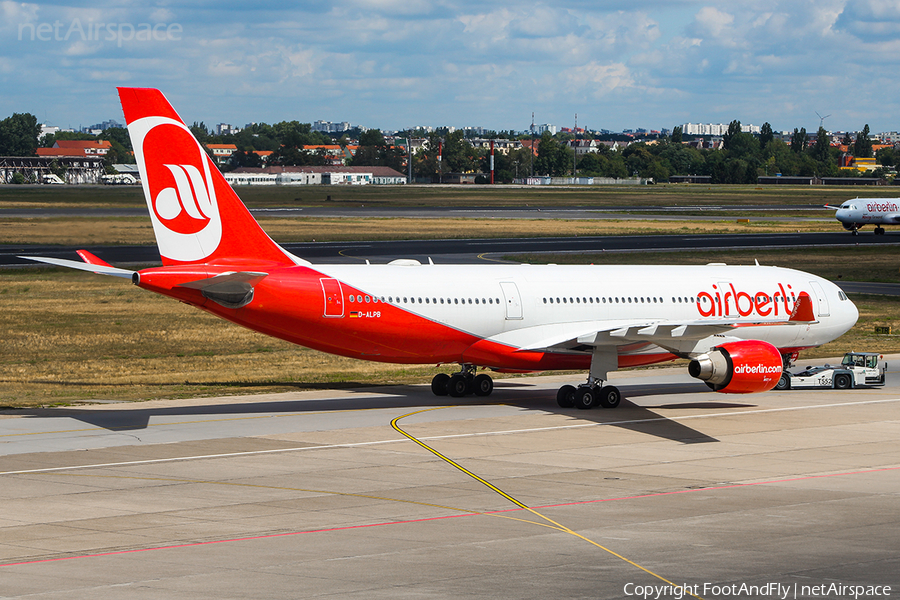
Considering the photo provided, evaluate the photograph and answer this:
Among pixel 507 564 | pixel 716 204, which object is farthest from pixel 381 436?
pixel 716 204

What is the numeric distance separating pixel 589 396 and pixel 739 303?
7.78 metres

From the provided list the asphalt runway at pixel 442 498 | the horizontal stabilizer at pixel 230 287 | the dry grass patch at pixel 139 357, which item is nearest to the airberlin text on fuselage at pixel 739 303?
the asphalt runway at pixel 442 498

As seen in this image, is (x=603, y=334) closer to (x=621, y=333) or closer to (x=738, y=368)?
(x=621, y=333)

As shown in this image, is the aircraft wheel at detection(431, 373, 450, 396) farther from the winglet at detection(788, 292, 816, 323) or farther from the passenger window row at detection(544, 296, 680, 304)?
the winglet at detection(788, 292, 816, 323)

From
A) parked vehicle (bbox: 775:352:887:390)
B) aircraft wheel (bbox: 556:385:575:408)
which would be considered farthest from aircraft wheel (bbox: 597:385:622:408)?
parked vehicle (bbox: 775:352:887:390)

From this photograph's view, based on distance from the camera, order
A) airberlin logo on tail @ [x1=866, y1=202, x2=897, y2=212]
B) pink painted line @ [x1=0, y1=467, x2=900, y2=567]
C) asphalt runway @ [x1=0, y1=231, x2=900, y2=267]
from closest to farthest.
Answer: pink painted line @ [x1=0, y1=467, x2=900, y2=567]
asphalt runway @ [x1=0, y1=231, x2=900, y2=267]
airberlin logo on tail @ [x1=866, y1=202, x2=897, y2=212]

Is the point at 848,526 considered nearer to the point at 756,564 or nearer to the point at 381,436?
the point at 756,564

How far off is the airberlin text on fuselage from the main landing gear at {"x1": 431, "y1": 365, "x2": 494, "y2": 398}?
8.22 m

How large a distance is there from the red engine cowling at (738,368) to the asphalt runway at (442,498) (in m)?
1.31

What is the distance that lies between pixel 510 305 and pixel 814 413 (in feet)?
Answer: 34.9

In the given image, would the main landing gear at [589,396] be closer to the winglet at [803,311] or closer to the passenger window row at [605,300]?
the passenger window row at [605,300]

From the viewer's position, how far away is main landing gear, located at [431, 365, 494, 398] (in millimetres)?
37938

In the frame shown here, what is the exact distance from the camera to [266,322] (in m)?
32.3

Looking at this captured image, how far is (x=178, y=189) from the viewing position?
3175 centimetres
